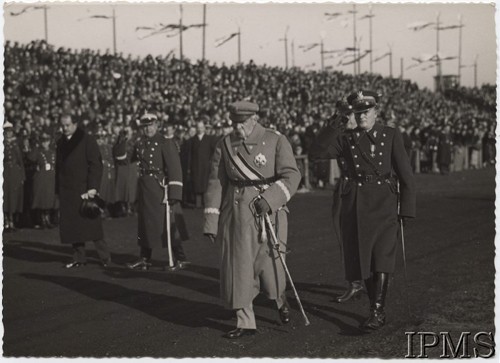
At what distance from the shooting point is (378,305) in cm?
731

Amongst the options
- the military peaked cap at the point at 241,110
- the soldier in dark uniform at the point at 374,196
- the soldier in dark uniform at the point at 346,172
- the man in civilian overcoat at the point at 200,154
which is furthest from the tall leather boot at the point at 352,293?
the man in civilian overcoat at the point at 200,154

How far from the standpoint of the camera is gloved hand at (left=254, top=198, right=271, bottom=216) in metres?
7.12

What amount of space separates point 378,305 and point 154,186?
4493mm

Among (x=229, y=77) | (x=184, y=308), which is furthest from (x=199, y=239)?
(x=229, y=77)

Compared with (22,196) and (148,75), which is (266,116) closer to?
(148,75)

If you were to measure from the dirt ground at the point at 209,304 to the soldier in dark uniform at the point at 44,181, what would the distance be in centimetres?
166

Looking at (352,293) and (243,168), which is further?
(352,293)

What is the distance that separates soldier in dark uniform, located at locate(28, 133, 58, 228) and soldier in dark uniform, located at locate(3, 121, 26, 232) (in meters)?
0.36

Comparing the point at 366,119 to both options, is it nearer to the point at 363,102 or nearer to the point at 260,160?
the point at 363,102

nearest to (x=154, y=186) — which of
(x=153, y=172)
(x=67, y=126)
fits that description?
(x=153, y=172)

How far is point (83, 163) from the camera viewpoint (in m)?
11.0

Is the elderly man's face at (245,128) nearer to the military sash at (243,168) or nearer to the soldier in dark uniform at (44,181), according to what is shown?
the military sash at (243,168)
